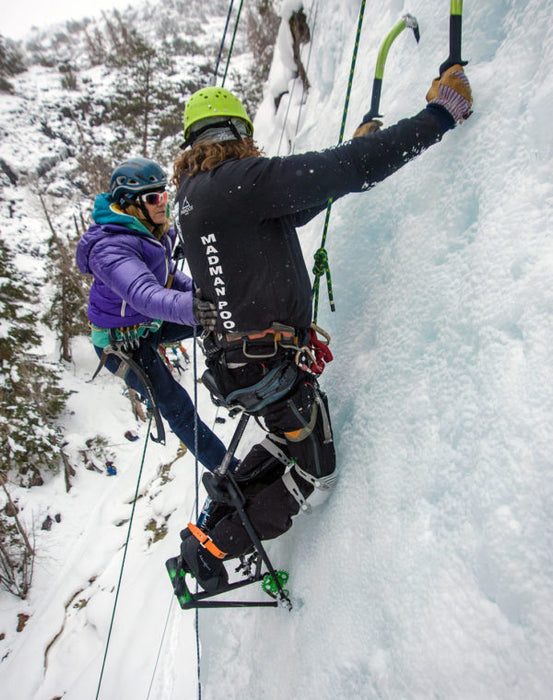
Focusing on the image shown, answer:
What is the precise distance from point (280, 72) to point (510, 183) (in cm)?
704

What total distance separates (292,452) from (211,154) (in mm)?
1138

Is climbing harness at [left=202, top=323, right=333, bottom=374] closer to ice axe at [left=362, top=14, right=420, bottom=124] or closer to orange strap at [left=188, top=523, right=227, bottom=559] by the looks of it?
orange strap at [left=188, top=523, right=227, bottom=559]

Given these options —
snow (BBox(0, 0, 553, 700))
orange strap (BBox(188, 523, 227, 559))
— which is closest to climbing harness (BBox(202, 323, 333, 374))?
snow (BBox(0, 0, 553, 700))

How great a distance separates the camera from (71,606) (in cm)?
567

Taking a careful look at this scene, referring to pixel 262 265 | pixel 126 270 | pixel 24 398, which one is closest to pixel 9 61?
pixel 24 398

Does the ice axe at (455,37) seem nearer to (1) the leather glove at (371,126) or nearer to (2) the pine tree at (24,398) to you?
(1) the leather glove at (371,126)

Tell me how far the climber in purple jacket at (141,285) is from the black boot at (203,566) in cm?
89

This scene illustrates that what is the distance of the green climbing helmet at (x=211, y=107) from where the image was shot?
1.33 m

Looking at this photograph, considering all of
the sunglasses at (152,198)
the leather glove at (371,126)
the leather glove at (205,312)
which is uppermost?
the sunglasses at (152,198)

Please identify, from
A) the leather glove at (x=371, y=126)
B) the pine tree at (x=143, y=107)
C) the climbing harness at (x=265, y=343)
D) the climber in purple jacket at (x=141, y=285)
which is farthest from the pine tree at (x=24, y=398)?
the leather glove at (x=371, y=126)

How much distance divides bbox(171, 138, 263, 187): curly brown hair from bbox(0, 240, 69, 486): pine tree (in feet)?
42.6

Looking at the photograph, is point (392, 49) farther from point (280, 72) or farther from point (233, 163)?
point (280, 72)

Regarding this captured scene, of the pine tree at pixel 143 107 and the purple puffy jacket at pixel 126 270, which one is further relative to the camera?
the pine tree at pixel 143 107

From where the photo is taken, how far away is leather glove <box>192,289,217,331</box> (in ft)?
4.55
